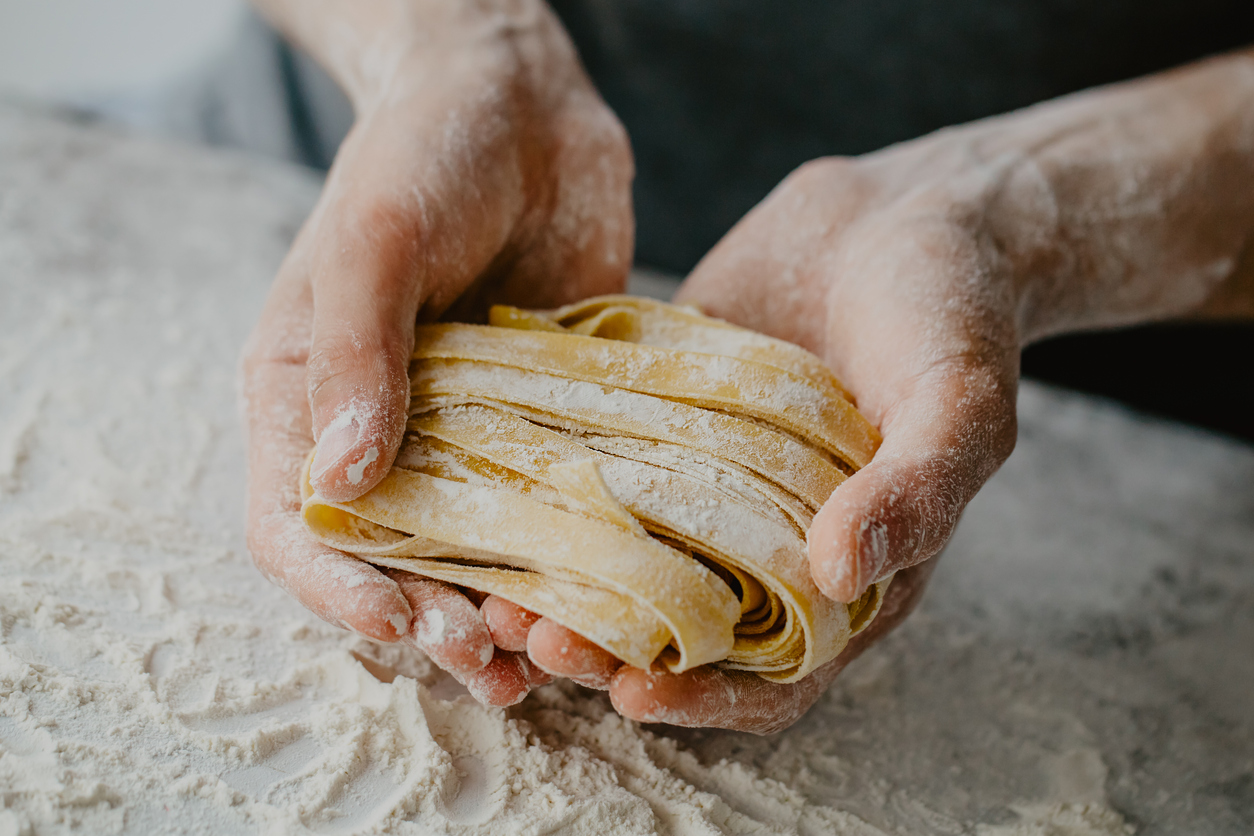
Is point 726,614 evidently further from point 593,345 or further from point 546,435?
point 593,345

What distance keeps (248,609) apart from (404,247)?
663mm

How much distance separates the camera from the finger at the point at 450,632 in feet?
3.75

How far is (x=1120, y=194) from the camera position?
1.93m

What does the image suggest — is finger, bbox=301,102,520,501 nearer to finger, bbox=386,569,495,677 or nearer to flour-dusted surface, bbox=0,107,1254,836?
finger, bbox=386,569,495,677

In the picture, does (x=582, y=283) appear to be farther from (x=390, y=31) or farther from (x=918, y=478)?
(x=918, y=478)

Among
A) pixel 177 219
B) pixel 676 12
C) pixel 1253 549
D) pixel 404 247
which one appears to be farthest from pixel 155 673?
pixel 1253 549

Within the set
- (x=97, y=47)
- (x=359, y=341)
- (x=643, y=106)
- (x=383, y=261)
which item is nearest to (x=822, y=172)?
(x=643, y=106)

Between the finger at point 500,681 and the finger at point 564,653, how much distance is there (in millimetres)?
69

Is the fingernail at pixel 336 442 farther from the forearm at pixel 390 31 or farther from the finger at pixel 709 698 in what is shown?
the forearm at pixel 390 31

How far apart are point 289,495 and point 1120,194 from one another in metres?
1.85

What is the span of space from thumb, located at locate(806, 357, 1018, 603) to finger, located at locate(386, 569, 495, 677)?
455mm

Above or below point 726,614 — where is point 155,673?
below

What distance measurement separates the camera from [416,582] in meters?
1.23

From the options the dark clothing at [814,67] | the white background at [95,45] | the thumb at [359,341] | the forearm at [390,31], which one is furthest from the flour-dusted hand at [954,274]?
the white background at [95,45]
